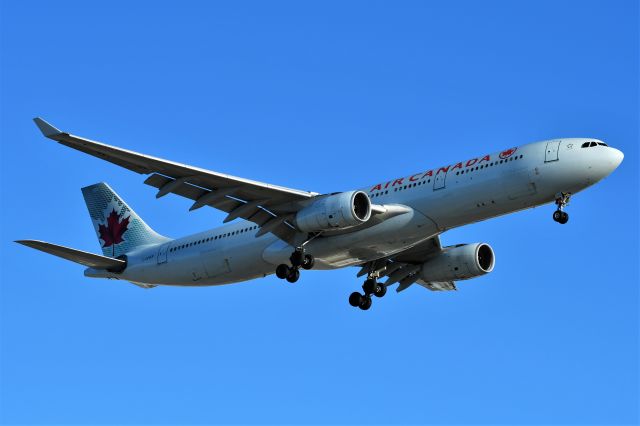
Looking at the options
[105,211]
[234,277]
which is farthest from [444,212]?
[105,211]

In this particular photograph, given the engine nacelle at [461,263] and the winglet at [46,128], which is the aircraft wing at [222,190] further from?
the engine nacelle at [461,263]

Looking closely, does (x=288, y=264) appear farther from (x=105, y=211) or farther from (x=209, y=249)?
(x=105, y=211)

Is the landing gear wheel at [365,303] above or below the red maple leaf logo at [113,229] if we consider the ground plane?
below

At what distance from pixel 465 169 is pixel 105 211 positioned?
19.2 metres

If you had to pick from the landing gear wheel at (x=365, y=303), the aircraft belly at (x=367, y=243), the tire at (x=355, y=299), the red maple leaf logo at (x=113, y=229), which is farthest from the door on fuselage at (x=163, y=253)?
the landing gear wheel at (x=365, y=303)

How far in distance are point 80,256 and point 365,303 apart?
11.4m

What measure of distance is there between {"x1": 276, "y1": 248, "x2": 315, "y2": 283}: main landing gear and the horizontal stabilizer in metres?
8.25

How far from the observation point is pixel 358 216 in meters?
38.5

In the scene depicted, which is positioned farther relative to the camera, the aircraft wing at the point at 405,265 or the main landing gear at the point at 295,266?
the aircraft wing at the point at 405,265

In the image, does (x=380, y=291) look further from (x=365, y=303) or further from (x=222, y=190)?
(x=222, y=190)

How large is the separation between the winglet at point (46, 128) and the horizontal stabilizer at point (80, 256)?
5901 mm

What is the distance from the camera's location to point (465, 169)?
38.7 meters

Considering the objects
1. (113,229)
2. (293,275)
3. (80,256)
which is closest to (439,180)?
(293,275)

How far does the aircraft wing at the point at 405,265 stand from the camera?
45.4m
